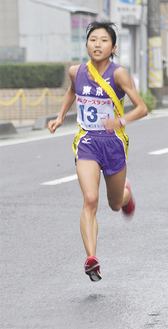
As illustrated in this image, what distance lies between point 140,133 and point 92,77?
10853 mm

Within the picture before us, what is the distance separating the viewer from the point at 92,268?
4645 mm

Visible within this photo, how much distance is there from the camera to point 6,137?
15516mm

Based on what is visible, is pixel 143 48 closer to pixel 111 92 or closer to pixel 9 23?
pixel 9 23

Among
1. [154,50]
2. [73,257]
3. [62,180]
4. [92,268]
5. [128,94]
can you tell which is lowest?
[154,50]

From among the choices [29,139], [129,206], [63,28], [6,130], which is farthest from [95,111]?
[63,28]

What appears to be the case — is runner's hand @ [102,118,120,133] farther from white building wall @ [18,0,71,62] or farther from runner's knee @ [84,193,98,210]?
white building wall @ [18,0,71,62]

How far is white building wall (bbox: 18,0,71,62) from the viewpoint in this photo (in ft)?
86.4

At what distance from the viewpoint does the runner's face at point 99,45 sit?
504cm

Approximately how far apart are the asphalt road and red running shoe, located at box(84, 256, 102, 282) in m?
0.10

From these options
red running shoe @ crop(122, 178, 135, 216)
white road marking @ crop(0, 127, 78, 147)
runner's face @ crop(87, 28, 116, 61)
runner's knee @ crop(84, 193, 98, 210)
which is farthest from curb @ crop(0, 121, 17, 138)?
runner's knee @ crop(84, 193, 98, 210)

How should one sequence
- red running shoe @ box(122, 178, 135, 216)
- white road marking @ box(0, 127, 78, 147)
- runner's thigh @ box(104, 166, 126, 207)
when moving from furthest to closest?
white road marking @ box(0, 127, 78, 147), red running shoe @ box(122, 178, 135, 216), runner's thigh @ box(104, 166, 126, 207)

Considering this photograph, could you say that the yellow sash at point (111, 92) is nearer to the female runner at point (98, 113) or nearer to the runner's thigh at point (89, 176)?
the female runner at point (98, 113)

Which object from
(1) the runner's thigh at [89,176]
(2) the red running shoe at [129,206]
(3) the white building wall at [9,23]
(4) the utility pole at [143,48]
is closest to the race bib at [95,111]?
(1) the runner's thigh at [89,176]

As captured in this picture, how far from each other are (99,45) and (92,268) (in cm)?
149
